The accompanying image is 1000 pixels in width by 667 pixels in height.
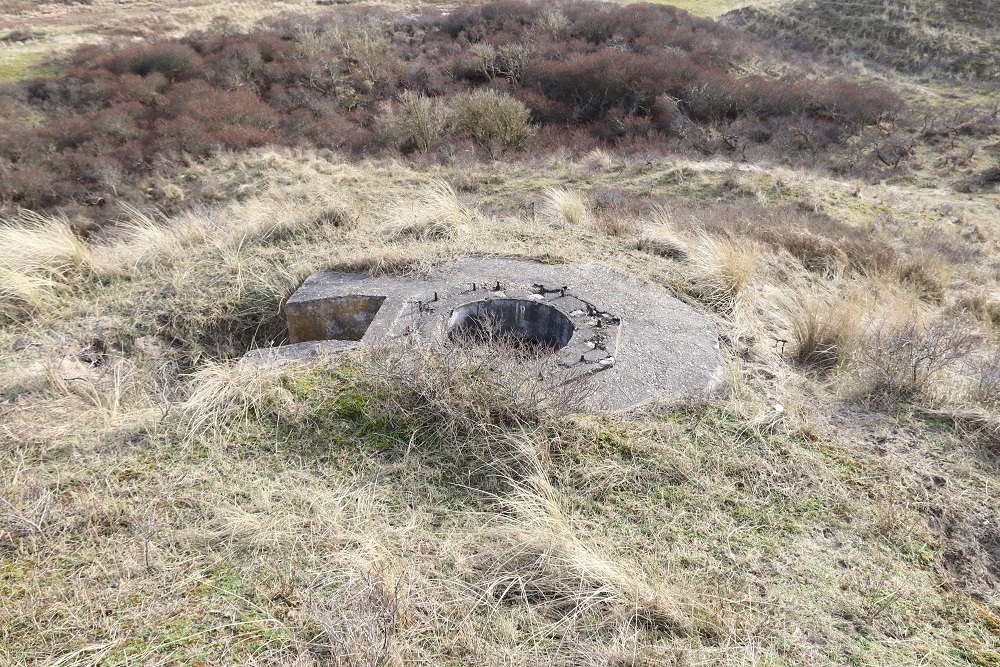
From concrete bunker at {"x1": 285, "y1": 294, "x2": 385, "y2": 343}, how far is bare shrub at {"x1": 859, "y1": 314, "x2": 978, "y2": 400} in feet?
13.2

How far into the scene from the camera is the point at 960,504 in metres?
3.37

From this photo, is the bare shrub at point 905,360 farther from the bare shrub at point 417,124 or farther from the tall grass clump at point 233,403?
the bare shrub at point 417,124

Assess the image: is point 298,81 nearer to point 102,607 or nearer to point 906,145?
point 906,145

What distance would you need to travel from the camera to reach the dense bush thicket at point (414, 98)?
15.1 metres

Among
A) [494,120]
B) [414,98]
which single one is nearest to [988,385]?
[494,120]

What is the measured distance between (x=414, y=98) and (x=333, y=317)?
1227 cm

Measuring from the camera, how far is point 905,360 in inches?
173

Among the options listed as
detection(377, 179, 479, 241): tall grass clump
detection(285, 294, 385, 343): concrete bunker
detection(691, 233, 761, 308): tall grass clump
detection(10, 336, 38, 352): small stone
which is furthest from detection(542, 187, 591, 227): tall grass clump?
detection(10, 336, 38, 352): small stone

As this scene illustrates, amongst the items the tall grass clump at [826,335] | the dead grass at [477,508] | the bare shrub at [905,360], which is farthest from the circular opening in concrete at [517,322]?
the bare shrub at [905,360]

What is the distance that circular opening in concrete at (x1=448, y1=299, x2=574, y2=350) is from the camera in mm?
5164

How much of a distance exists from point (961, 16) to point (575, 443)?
95.9 feet

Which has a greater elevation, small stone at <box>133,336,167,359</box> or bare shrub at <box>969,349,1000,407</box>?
bare shrub at <box>969,349,1000,407</box>

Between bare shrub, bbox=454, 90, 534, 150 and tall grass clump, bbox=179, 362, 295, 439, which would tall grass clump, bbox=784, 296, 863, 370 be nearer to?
tall grass clump, bbox=179, 362, 295, 439

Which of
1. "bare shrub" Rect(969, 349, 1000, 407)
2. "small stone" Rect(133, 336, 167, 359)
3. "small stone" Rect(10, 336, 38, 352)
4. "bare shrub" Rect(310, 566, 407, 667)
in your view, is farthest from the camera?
"small stone" Rect(133, 336, 167, 359)
